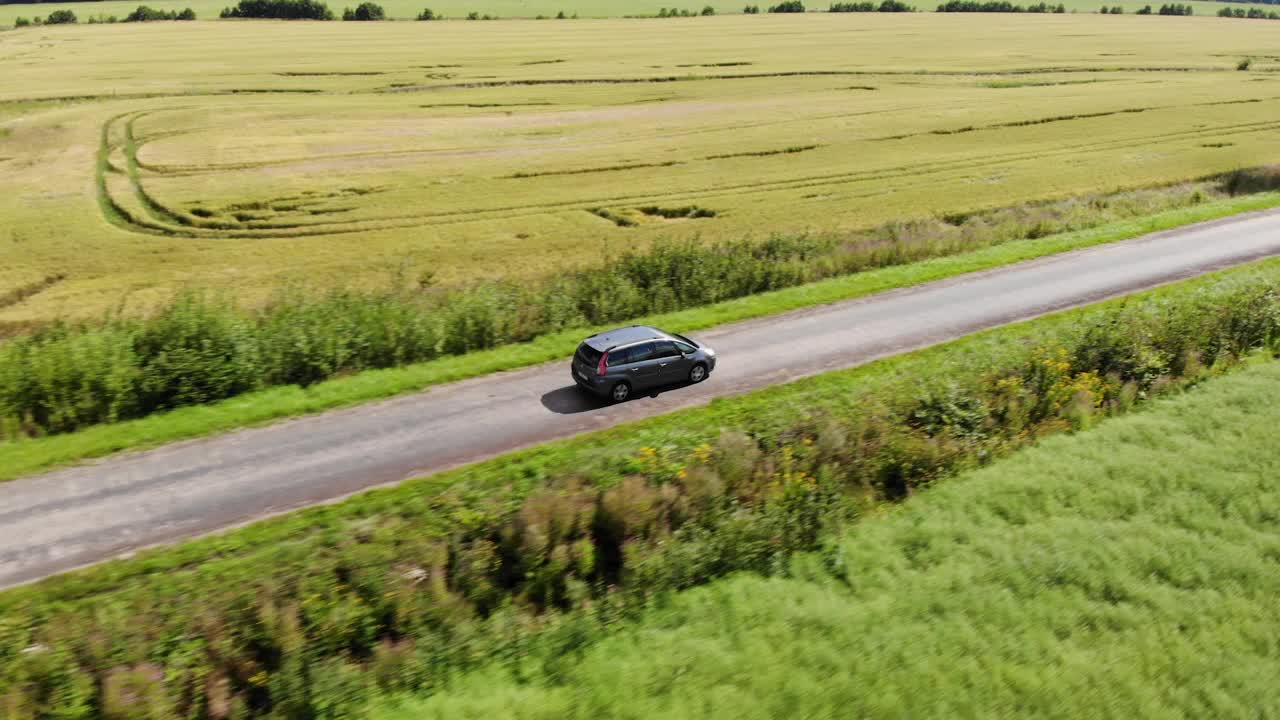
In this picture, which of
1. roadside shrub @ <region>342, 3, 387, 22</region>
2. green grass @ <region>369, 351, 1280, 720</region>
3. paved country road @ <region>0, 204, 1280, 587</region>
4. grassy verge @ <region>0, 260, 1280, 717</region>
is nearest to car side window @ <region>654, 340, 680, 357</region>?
paved country road @ <region>0, 204, 1280, 587</region>

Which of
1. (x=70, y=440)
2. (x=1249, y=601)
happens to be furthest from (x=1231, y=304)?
(x=70, y=440)

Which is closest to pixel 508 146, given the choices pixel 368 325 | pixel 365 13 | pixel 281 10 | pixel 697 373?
pixel 368 325

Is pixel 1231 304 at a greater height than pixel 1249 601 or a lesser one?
greater

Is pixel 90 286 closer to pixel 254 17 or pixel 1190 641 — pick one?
pixel 1190 641

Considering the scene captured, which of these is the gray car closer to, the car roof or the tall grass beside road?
the car roof

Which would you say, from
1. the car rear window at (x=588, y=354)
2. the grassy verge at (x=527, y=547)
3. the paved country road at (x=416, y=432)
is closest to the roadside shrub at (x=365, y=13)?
the paved country road at (x=416, y=432)

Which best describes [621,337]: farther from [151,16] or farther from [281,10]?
[151,16]

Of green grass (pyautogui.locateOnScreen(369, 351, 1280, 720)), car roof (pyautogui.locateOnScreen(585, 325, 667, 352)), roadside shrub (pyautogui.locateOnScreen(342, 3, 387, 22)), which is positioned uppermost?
roadside shrub (pyautogui.locateOnScreen(342, 3, 387, 22))
